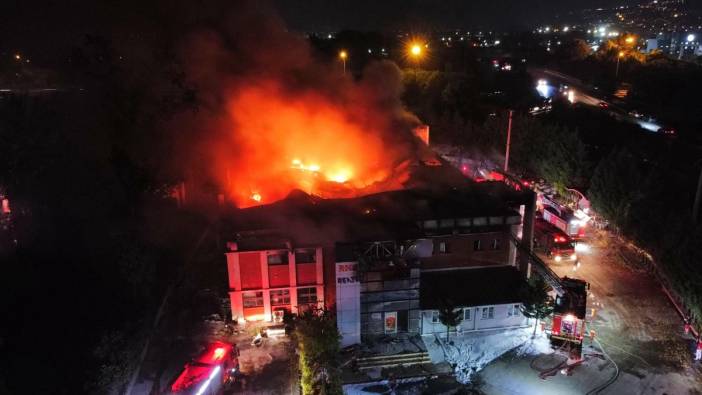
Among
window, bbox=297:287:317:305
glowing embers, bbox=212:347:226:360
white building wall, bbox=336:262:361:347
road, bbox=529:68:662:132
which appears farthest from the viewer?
road, bbox=529:68:662:132

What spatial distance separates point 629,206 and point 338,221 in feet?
43.3

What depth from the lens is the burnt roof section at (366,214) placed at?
15.1 meters

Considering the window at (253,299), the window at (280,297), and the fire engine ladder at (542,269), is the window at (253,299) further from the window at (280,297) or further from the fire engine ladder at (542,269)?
the fire engine ladder at (542,269)

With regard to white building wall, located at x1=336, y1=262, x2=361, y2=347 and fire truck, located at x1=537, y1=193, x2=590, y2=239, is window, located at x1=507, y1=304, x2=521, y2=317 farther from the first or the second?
fire truck, located at x1=537, y1=193, x2=590, y2=239

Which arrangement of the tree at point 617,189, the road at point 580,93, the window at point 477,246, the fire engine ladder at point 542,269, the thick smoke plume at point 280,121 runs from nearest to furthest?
the fire engine ladder at point 542,269 < the window at point 477,246 < the tree at point 617,189 < the thick smoke plume at point 280,121 < the road at point 580,93

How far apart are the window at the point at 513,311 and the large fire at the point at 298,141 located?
1009 cm

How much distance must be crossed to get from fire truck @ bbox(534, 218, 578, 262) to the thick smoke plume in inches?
266

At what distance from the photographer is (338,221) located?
1612 cm

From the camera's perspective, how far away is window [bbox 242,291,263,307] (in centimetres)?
1515

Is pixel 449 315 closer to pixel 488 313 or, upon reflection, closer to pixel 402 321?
pixel 402 321

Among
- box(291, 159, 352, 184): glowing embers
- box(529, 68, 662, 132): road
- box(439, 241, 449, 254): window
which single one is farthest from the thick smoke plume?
box(529, 68, 662, 132): road

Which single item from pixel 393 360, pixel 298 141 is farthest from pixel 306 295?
pixel 298 141

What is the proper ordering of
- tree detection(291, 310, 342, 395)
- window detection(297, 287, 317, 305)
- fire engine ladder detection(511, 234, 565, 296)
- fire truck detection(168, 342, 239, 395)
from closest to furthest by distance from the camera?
1. fire truck detection(168, 342, 239, 395)
2. tree detection(291, 310, 342, 395)
3. fire engine ladder detection(511, 234, 565, 296)
4. window detection(297, 287, 317, 305)

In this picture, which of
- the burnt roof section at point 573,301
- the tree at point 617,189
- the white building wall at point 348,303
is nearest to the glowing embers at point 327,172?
the white building wall at point 348,303
